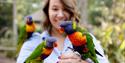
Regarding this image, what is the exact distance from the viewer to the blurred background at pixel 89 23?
13.5 ft

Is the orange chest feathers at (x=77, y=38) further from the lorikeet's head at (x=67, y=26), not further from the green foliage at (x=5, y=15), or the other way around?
the green foliage at (x=5, y=15)

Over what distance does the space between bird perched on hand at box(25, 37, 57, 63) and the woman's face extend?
11cm

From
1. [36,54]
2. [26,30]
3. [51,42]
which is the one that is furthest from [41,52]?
[26,30]

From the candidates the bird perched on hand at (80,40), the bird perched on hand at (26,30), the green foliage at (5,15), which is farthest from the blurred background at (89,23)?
the bird perched on hand at (80,40)

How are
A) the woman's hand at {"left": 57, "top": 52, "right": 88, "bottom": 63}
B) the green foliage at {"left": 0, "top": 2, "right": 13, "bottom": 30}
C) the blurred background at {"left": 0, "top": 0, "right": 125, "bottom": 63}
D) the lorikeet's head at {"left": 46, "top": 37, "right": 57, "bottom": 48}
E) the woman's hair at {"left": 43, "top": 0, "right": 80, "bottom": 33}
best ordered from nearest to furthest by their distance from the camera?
the woman's hand at {"left": 57, "top": 52, "right": 88, "bottom": 63}
the lorikeet's head at {"left": 46, "top": 37, "right": 57, "bottom": 48}
the woman's hair at {"left": 43, "top": 0, "right": 80, "bottom": 33}
the blurred background at {"left": 0, "top": 0, "right": 125, "bottom": 63}
the green foliage at {"left": 0, "top": 2, "right": 13, "bottom": 30}

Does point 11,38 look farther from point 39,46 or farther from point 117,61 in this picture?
point 39,46

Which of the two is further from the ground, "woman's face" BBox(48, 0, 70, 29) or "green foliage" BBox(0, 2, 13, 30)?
"green foliage" BBox(0, 2, 13, 30)

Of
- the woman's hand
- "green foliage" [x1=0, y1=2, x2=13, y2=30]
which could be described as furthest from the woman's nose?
"green foliage" [x1=0, y1=2, x2=13, y2=30]

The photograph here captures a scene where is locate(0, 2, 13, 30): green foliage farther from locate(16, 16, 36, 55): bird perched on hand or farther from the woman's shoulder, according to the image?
the woman's shoulder

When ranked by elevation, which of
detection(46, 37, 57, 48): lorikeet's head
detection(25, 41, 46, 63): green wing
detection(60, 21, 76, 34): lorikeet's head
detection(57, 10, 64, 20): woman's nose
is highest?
detection(57, 10, 64, 20): woman's nose

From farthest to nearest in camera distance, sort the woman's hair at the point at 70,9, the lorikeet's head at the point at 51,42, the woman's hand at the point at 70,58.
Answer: the woman's hair at the point at 70,9, the lorikeet's head at the point at 51,42, the woman's hand at the point at 70,58

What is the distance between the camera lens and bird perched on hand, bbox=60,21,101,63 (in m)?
1.91

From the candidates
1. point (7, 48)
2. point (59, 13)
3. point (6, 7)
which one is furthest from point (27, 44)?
point (7, 48)

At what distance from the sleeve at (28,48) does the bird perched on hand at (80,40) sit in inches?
10.9
